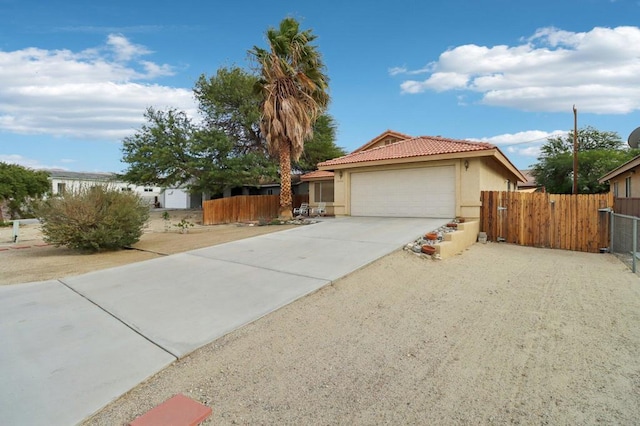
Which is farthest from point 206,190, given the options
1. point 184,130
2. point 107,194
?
point 107,194

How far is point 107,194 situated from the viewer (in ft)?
31.9

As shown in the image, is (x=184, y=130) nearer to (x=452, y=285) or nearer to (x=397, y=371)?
(x=452, y=285)

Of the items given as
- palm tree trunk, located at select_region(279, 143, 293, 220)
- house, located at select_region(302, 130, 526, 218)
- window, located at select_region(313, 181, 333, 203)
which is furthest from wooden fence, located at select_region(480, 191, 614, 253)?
window, located at select_region(313, 181, 333, 203)

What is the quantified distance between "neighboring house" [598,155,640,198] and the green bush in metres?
19.5

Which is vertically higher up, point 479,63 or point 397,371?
point 479,63

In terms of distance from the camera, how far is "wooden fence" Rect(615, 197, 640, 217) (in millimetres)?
12550

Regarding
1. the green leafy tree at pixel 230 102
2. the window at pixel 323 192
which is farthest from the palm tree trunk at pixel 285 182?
the green leafy tree at pixel 230 102

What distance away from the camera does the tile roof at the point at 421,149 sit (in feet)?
39.9

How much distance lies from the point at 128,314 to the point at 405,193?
11270 millimetres

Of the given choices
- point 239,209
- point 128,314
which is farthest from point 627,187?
point 128,314

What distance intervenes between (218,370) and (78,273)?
543cm

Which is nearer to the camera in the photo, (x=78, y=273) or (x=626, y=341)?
(x=626, y=341)

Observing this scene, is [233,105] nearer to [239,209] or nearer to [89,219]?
[239,209]

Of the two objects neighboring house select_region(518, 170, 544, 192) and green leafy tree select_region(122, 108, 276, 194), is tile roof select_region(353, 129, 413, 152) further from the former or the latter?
neighboring house select_region(518, 170, 544, 192)
